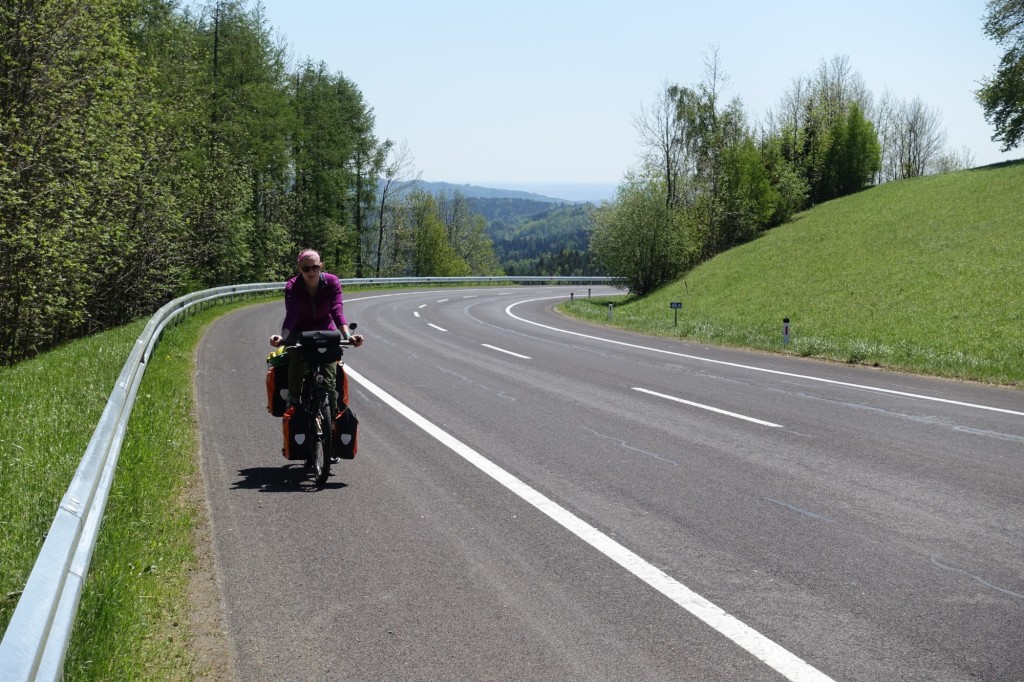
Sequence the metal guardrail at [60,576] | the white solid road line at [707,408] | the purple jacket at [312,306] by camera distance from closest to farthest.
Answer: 1. the metal guardrail at [60,576]
2. the purple jacket at [312,306]
3. the white solid road line at [707,408]

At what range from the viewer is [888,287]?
33.7 metres

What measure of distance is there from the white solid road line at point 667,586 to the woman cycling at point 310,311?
169cm

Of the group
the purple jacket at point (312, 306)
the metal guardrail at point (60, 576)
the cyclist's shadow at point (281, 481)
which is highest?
the purple jacket at point (312, 306)

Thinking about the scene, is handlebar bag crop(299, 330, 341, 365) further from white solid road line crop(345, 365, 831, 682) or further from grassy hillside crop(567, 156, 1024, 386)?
grassy hillside crop(567, 156, 1024, 386)

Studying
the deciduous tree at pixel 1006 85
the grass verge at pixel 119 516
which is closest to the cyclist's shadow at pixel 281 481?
the grass verge at pixel 119 516

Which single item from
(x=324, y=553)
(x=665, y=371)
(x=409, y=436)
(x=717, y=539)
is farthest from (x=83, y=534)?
(x=665, y=371)

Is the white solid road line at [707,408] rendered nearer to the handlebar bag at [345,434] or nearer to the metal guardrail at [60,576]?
the handlebar bag at [345,434]

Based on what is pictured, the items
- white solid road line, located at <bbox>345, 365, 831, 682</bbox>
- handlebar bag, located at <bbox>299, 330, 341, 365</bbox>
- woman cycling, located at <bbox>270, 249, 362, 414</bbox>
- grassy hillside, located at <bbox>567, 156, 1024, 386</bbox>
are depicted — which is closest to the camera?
white solid road line, located at <bbox>345, 365, 831, 682</bbox>

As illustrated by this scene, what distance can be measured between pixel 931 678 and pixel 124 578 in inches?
166

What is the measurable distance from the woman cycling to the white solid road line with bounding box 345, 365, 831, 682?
1.69 meters

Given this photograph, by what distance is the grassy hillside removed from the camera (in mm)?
21219

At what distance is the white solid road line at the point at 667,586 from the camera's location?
3.79 metres

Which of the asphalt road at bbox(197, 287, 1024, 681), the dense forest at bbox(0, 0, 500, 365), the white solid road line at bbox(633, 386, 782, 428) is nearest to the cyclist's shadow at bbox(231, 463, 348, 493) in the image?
the asphalt road at bbox(197, 287, 1024, 681)

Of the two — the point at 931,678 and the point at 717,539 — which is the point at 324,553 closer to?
the point at 717,539
